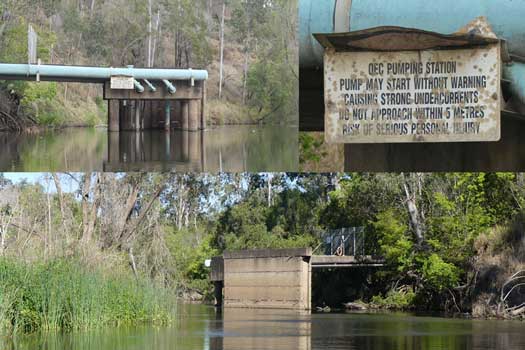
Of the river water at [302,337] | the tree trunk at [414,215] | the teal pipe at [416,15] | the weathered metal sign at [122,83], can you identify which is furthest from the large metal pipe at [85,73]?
the tree trunk at [414,215]

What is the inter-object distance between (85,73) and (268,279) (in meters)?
33.4

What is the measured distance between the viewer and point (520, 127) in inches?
397

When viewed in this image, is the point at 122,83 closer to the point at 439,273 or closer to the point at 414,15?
the point at 414,15

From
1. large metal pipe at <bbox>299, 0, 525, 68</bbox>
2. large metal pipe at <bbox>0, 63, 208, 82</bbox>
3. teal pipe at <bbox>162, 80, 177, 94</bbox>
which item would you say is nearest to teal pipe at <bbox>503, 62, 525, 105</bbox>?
large metal pipe at <bbox>299, 0, 525, 68</bbox>

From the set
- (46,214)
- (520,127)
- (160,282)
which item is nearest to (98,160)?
(520,127)

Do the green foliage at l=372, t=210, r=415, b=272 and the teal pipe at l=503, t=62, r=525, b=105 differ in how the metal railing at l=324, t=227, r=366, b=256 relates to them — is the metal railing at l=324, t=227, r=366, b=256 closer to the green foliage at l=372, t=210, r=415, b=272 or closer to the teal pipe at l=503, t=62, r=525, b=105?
the green foliage at l=372, t=210, r=415, b=272

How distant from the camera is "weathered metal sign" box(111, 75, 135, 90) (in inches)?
508

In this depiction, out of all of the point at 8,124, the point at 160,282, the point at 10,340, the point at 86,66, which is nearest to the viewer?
the point at 86,66

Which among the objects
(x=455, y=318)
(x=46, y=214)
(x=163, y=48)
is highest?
(x=163, y=48)

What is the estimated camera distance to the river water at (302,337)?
699 inches

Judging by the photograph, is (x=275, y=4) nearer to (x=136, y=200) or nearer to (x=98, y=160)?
(x=98, y=160)

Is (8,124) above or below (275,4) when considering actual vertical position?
below

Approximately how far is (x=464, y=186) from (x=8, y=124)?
82.7 ft

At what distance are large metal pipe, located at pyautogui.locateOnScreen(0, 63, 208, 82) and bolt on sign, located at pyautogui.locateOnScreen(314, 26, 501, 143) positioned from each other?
12.3 feet
